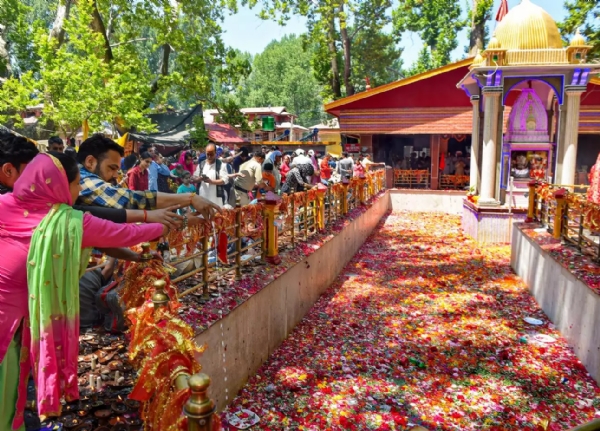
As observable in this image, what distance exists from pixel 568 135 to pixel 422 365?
8804 mm

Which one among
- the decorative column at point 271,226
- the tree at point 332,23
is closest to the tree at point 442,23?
the tree at point 332,23

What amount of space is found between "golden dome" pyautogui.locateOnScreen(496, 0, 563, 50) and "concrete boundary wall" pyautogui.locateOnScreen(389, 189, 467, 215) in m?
6.17

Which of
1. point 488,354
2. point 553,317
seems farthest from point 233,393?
point 553,317

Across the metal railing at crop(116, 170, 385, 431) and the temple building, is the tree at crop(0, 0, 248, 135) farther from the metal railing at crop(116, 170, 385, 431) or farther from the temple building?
the temple building

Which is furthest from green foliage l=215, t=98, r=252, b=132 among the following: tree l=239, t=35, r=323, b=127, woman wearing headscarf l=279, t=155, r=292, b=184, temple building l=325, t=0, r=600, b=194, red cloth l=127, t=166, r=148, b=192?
tree l=239, t=35, r=323, b=127

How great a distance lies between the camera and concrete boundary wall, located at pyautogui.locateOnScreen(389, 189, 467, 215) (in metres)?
17.5

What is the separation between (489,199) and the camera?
12.0 meters

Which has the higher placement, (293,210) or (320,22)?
(320,22)

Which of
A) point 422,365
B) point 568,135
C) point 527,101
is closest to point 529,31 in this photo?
point 527,101

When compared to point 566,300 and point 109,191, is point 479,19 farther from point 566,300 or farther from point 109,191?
point 109,191

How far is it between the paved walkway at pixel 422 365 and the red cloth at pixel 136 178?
3.53m

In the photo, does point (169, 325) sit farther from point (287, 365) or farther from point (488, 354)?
point (488, 354)

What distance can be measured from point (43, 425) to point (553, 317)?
630 cm

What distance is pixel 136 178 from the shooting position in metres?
8.06
